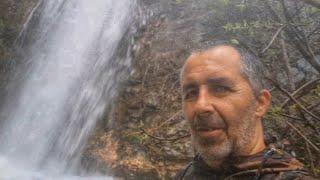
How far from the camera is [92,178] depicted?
7266 mm

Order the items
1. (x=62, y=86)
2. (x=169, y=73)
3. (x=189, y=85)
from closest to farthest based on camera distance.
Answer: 1. (x=189, y=85)
2. (x=169, y=73)
3. (x=62, y=86)

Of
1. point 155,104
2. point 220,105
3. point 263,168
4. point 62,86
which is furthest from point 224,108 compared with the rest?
point 62,86

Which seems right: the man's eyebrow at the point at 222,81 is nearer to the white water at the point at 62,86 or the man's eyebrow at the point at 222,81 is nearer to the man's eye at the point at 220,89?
the man's eye at the point at 220,89

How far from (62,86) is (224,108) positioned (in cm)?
844

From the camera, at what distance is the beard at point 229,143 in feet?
5.97

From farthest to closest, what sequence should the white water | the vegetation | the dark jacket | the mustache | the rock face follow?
the white water < the rock face < the vegetation < the mustache < the dark jacket

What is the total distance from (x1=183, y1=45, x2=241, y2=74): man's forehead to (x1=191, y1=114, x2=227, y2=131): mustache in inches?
8.3

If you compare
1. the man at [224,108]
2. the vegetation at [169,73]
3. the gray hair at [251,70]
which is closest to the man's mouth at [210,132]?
the man at [224,108]

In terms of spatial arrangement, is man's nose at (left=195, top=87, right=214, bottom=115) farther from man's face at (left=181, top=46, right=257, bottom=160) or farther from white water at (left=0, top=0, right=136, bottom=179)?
white water at (left=0, top=0, right=136, bottom=179)

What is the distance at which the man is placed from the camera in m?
1.82

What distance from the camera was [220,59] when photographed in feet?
6.16

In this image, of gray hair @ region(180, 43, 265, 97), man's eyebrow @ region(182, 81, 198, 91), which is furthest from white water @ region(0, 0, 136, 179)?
gray hair @ region(180, 43, 265, 97)

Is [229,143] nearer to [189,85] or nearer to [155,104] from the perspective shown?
[189,85]

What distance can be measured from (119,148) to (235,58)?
5446mm
